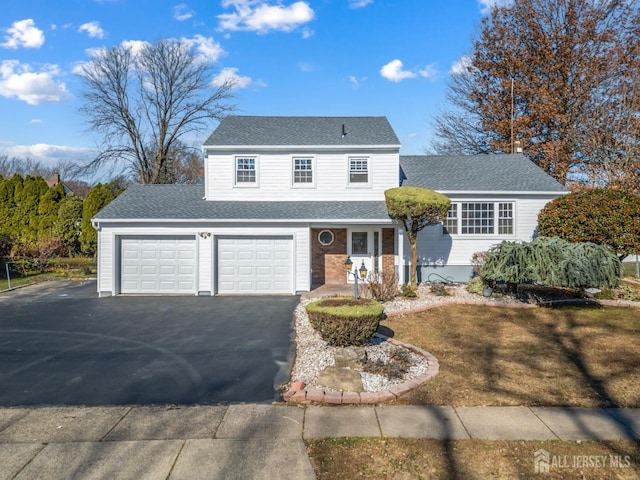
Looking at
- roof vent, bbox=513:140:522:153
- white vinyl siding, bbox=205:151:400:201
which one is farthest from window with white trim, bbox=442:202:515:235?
roof vent, bbox=513:140:522:153

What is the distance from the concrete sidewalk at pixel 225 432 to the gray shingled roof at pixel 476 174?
1145 centimetres

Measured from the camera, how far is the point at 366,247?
15.3 m

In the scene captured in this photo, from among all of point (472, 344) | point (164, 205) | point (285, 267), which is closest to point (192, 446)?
point (472, 344)

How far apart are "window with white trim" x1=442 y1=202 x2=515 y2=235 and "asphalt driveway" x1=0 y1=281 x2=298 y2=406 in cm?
735

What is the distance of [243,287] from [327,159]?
596 centimetres

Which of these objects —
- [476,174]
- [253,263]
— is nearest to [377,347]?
[253,263]

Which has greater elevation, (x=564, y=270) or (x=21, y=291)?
(x=564, y=270)

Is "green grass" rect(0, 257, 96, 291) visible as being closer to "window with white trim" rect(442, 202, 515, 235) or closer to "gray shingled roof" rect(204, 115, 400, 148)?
"gray shingled roof" rect(204, 115, 400, 148)

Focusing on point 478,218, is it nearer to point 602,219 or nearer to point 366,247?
point 602,219

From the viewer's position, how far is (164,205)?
15.4 meters

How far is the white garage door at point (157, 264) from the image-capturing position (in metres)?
14.3

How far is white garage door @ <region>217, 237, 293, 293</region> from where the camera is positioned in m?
14.3

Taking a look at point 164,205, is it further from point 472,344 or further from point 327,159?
point 472,344

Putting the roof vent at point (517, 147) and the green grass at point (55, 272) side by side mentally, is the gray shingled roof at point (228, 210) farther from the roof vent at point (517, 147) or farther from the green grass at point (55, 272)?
the roof vent at point (517, 147)
